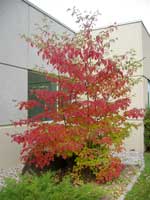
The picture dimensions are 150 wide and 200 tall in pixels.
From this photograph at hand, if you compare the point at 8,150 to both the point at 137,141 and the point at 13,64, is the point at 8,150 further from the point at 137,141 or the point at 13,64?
the point at 137,141

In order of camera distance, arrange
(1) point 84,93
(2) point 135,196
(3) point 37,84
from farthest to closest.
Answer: (3) point 37,84 → (1) point 84,93 → (2) point 135,196

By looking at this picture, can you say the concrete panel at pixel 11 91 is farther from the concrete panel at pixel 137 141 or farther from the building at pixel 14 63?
the concrete panel at pixel 137 141

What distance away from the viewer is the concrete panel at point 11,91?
7008 mm

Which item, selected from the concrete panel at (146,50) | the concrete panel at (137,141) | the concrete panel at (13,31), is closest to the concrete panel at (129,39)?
the concrete panel at (146,50)

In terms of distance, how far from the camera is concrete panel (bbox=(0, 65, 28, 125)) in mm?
7008

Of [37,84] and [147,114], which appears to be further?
[147,114]

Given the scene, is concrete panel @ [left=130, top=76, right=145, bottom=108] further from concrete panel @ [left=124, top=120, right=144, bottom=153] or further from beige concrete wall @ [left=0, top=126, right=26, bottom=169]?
beige concrete wall @ [left=0, top=126, right=26, bottom=169]

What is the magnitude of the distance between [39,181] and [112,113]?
8.04ft

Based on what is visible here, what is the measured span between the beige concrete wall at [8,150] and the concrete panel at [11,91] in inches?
9.5

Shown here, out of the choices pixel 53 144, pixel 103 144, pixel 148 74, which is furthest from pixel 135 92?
pixel 53 144

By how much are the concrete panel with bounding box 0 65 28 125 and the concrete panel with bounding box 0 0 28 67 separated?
272 mm

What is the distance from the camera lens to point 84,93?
599 centimetres

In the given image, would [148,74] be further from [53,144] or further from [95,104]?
[53,144]

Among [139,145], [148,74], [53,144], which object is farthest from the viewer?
[148,74]
